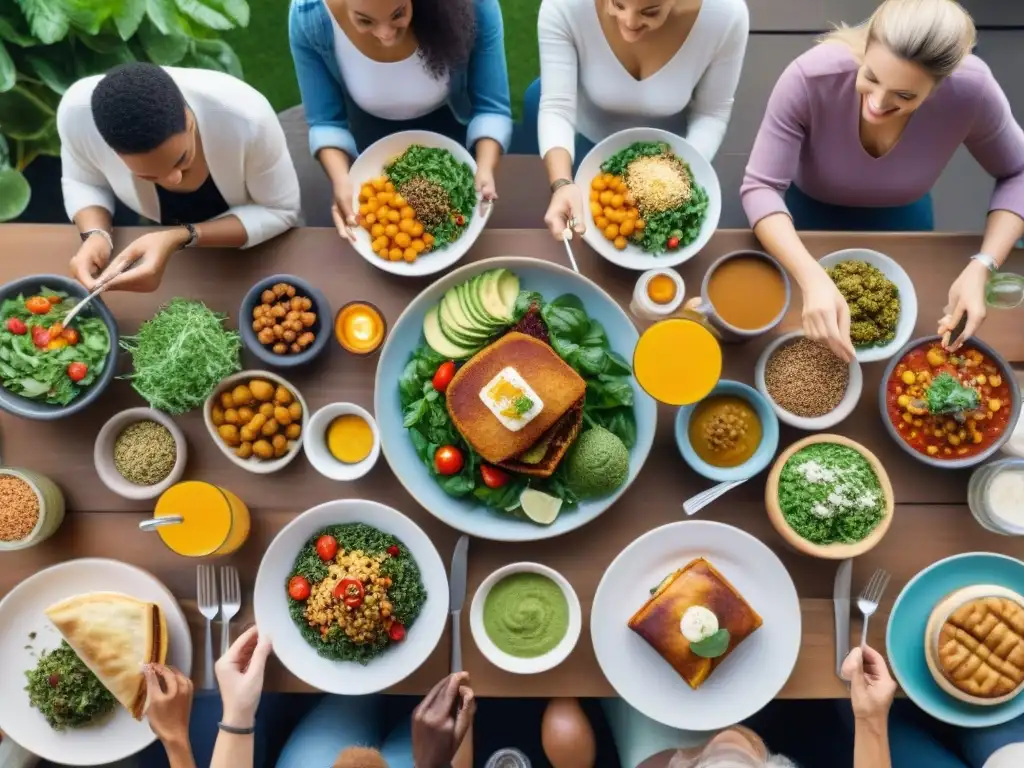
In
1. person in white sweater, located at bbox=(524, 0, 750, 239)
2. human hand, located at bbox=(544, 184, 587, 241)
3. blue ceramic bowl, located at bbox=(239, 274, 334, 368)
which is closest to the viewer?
blue ceramic bowl, located at bbox=(239, 274, 334, 368)

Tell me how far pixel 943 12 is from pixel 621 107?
914 millimetres

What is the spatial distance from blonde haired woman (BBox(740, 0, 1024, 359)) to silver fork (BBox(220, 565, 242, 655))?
5.13 ft

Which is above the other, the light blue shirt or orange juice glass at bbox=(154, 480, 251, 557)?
the light blue shirt

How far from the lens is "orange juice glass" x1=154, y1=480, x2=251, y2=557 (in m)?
1.67

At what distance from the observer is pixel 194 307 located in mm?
1751

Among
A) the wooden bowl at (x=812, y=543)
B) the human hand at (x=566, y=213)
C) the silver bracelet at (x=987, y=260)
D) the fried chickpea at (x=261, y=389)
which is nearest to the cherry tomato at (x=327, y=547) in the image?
the fried chickpea at (x=261, y=389)

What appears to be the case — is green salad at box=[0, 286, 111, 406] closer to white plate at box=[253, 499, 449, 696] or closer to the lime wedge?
white plate at box=[253, 499, 449, 696]

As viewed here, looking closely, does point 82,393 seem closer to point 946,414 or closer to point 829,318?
point 829,318

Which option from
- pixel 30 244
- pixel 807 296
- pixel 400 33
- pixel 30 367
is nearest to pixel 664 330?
pixel 807 296

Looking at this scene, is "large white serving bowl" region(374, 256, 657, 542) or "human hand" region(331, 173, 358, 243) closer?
"large white serving bowl" region(374, 256, 657, 542)

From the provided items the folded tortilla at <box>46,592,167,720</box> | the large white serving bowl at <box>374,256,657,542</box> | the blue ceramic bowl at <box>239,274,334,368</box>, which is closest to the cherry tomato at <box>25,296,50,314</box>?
the blue ceramic bowl at <box>239,274,334,368</box>

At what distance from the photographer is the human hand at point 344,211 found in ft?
6.10

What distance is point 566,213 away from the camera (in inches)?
73.4

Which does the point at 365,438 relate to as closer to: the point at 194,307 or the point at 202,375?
the point at 202,375
